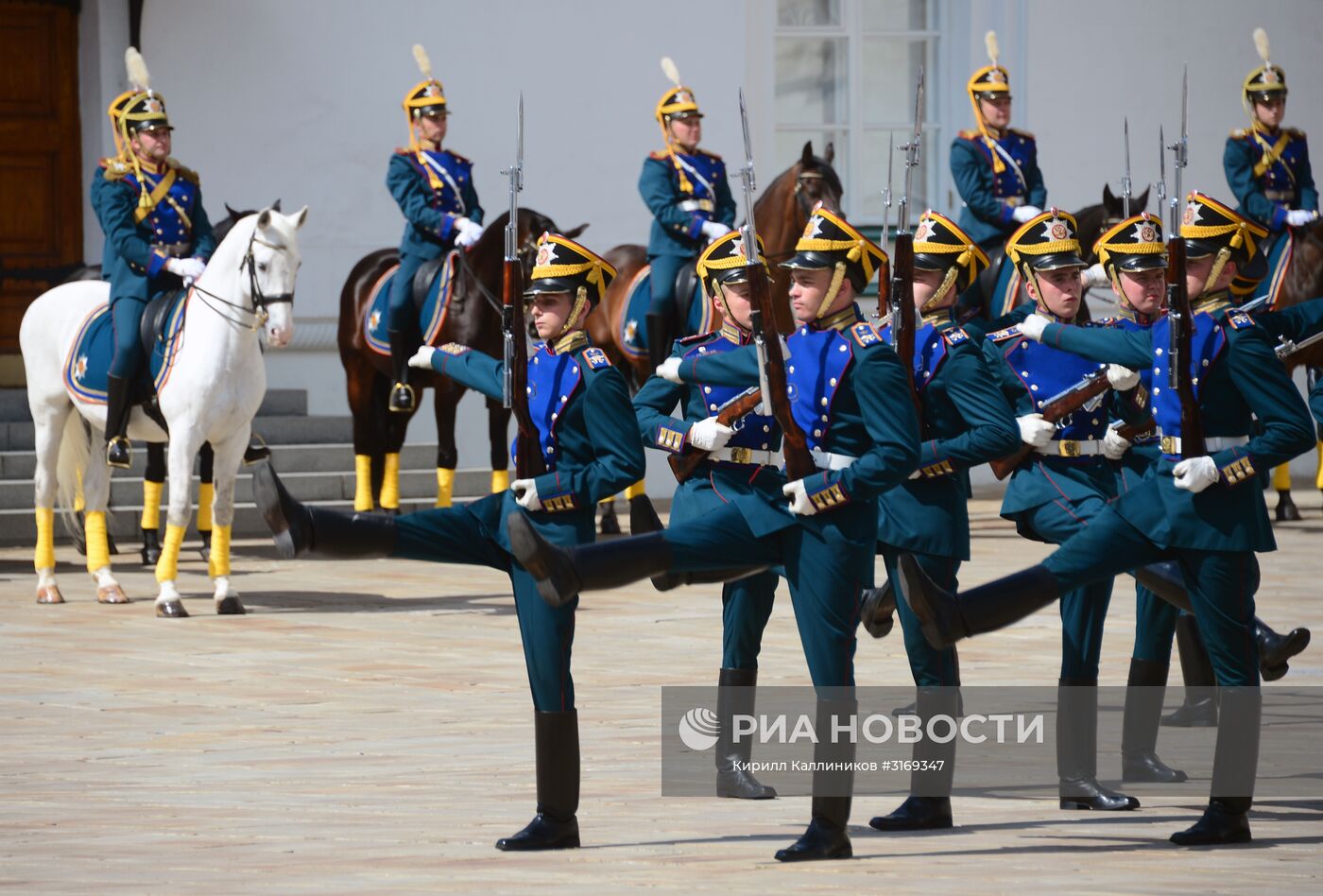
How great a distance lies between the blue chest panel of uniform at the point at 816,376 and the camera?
611 cm

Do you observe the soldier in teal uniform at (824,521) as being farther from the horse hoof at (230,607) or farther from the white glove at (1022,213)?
the white glove at (1022,213)

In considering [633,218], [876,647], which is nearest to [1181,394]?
[876,647]

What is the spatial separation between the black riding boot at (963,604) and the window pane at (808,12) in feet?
45.8

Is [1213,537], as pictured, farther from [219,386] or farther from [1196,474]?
[219,386]

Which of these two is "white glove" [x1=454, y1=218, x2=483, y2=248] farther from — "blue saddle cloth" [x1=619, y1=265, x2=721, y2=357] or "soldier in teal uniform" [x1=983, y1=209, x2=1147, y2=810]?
"soldier in teal uniform" [x1=983, y1=209, x2=1147, y2=810]

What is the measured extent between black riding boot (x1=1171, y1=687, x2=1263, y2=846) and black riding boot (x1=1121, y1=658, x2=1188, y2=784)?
2.97 feet

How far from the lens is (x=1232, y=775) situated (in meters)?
6.18

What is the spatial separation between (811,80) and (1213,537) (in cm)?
1376

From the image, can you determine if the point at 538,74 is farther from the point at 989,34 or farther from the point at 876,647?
the point at 876,647

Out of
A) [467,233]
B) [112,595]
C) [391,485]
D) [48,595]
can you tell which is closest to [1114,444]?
[112,595]

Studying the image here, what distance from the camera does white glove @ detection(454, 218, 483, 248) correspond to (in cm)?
1494

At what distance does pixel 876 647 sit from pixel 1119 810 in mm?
3858

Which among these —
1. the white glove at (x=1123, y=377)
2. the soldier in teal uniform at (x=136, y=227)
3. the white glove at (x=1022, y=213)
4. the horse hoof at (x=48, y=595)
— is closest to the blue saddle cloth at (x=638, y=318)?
the white glove at (x=1022, y=213)

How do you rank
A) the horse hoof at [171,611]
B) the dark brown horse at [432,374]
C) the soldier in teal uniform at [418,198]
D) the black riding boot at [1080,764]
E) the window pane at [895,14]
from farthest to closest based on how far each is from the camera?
the window pane at [895,14] → the soldier in teal uniform at [418,198] → the dark brown horse at [432,374] → the horse hoof at [171,611] → the black riding boot at [1080,764]
